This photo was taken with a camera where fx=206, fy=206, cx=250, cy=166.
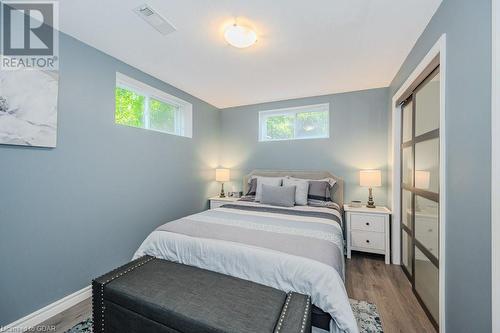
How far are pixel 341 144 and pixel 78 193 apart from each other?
3.50 meters

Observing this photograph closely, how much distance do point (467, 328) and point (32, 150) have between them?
317 cm

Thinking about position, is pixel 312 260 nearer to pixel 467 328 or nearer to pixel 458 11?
pixel 467 328

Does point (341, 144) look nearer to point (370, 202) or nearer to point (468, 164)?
point (370, 202)

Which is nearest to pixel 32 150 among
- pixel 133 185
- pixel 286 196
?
pixel 133 185

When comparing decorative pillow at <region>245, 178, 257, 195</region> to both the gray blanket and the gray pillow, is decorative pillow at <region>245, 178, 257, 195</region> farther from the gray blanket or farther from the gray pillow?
the gray blanket

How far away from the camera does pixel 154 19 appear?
5.62 feet

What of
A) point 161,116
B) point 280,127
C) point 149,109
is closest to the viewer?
point 149,109

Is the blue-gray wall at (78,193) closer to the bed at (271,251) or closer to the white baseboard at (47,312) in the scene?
the white baseboard at (47,312)

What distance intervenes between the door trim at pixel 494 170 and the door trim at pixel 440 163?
48 centimetres

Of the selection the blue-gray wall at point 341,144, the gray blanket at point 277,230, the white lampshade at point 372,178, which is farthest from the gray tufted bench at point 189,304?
the blue-gray wall at point 341,144

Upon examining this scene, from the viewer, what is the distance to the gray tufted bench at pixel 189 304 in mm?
1054

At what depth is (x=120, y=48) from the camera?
2.14 meters

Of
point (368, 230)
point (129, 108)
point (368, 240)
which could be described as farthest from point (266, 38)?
point (368, 240)

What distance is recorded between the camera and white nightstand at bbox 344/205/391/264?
2713 millimetres
